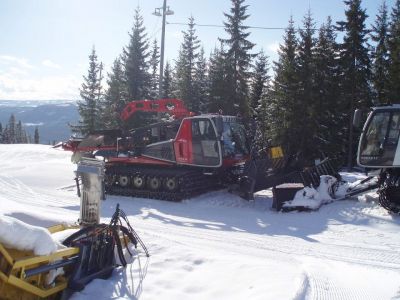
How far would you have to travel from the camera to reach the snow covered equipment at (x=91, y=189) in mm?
6660

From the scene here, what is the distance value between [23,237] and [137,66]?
101 feet

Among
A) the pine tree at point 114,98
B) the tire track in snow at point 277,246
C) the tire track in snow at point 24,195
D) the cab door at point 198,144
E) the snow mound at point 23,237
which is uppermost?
the pine tree at point 114,98

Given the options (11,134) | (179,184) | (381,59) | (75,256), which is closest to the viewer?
(75,256)

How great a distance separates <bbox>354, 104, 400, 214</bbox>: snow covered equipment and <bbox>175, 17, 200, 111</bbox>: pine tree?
25.2 metres

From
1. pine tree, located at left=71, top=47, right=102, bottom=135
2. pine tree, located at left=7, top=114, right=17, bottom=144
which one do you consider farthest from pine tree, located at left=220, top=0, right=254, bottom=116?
pine tree, located at left=7, top=114, right=17, bottom=144

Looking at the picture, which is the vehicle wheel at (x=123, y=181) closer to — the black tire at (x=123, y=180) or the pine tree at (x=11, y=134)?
the black tire at (x=123, y=180)

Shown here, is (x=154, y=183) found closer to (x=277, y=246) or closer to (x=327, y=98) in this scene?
(x=277, y=246)

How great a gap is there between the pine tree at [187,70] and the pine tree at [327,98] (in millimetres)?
12490

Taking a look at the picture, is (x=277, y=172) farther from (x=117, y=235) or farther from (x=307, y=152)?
(x=307, y=152)

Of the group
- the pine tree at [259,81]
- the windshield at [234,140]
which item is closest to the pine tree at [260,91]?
the pine tree at [259,81]

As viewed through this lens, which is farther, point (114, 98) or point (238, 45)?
point (114, 98)

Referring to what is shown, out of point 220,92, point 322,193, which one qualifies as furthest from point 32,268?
point 220,92

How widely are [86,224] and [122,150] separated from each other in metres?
9.15

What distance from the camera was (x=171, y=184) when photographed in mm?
13820
